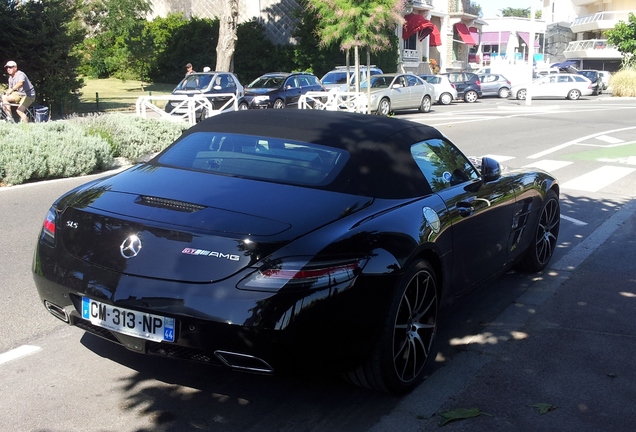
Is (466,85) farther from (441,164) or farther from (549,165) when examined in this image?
(441,164)

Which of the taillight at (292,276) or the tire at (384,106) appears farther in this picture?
the tire at (384,106)

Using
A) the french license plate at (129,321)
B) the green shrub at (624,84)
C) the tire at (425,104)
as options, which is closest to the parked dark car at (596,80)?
the green shrub at (624,84)

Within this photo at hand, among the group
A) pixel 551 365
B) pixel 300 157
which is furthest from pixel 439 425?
pixel 300 157

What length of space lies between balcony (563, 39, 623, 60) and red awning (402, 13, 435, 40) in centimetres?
2123

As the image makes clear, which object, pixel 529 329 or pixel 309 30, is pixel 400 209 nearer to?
pixel 529 329

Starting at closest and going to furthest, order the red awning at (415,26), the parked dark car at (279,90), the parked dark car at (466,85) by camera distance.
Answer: the parked dark car at (279,90), the parked dark car at (466,85), the red awning at (415,26)

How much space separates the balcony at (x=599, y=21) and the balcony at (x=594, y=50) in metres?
2.22

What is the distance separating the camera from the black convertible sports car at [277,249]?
3.66 meters

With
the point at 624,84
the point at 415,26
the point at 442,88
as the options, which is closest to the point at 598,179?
the point at 442,88

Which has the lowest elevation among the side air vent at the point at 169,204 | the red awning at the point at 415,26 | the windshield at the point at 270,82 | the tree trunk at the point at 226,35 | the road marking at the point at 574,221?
the road marking at the point at 574,221

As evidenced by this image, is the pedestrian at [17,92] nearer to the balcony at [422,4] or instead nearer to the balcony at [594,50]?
the balcony at [422,4]

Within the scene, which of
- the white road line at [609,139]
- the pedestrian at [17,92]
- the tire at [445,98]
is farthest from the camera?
the tire at [445,98]

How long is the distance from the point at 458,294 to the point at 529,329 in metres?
0.86

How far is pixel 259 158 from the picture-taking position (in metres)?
4.85
